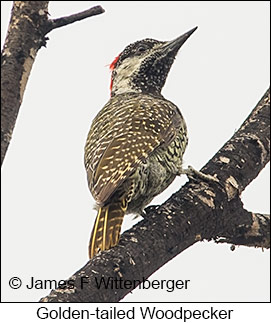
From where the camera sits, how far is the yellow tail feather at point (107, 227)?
4.11 meters

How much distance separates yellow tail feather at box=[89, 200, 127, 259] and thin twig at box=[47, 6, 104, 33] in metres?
1.16

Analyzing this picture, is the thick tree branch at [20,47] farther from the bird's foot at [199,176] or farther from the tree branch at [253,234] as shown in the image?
the tree branch at [253,234]

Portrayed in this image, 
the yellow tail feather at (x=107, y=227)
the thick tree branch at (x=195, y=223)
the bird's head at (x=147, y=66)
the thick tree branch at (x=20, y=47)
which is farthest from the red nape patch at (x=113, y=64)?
the yellow tail feather at (x=107, y=227)

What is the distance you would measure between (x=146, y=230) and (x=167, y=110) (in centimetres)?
154

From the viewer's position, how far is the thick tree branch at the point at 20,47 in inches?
172

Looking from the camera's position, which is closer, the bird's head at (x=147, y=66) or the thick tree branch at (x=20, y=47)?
the thick tree branch at (x=20, y=47)

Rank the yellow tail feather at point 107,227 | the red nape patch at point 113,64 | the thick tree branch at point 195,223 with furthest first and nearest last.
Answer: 1. the red nape patch at point 113,64
2. the yellow tail feather at point 107,227
3. the thick tree branch at point 195,223

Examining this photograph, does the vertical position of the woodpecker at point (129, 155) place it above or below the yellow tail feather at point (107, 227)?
above

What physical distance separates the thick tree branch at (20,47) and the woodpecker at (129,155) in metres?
0.65

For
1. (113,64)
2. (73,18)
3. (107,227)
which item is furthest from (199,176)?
(113,64)

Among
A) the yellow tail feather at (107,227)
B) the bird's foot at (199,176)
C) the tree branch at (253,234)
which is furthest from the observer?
the tree branch at (253,234)

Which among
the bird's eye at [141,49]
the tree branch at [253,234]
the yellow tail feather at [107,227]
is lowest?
the yellow tail feather at [107,227]

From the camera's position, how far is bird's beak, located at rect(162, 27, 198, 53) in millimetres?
6188

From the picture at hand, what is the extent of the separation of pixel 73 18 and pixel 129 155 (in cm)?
90
